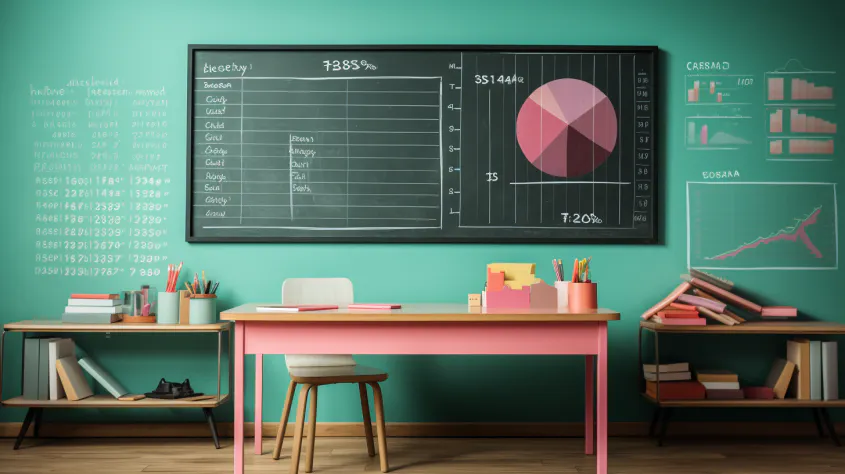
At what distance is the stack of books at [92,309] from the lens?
3355mm

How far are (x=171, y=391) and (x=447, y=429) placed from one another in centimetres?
146

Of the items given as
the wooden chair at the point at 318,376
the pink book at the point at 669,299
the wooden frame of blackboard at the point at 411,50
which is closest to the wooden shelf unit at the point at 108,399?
the wooden chair at the point at 318,376

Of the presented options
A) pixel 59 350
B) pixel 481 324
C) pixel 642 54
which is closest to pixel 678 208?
pixel 642 54

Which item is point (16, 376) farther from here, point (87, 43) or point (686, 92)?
point (686, 92)

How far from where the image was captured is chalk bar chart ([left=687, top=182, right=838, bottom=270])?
3717mm

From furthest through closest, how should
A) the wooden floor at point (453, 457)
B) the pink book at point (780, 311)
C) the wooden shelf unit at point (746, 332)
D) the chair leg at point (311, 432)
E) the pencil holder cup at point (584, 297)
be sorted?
the pink book at point (780, 311) → the wooden shelf unit at point (746, 332) → the wooden floor at point (453, 457) → the chair leg at point (311, 432) → the pencil holder cup at point (584, 297)

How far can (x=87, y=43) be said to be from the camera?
370 centimetres

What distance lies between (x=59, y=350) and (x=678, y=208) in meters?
3.37

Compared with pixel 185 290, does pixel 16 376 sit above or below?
below

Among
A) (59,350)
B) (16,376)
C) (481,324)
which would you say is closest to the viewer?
(481,324)

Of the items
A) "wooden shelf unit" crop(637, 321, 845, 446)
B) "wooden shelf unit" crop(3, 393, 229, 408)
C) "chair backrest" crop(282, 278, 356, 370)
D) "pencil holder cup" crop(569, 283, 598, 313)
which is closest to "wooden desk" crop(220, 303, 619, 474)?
"pencil holder cup" crop(569, 283, 598, 313)

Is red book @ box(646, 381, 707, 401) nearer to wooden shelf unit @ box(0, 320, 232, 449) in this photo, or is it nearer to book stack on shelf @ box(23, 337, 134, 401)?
wooden shelf unit @ box(0, 320, 232, 449)

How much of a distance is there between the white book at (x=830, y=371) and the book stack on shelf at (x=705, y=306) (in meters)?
0.24

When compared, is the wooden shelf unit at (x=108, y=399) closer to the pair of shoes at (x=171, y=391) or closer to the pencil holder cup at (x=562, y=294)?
the pair of shoes at (x=171, y=391)
